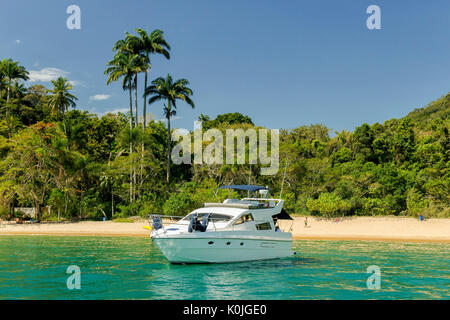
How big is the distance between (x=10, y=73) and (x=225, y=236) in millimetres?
56546

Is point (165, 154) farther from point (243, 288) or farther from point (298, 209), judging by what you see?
point (243, 288)

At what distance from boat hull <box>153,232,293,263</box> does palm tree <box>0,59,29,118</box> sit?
5339cm

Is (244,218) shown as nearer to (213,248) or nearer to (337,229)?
(213,248)

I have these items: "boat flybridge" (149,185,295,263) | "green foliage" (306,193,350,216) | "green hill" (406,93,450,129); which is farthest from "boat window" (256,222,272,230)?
"green hill" (406,93,450,129)

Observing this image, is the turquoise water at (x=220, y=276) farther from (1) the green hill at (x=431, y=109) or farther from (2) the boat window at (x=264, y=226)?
(1) the green hill at (x=431, y=109)

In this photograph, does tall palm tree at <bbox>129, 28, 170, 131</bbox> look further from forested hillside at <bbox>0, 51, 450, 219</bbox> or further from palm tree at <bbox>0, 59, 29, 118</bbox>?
palm tree at <bbox>0, 59, 29, 118</bbox>

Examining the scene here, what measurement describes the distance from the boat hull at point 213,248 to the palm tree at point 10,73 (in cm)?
5339

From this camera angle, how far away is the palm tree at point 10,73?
2302 inches

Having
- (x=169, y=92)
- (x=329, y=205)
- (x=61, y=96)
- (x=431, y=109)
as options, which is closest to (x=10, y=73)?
(x=61, y=96)

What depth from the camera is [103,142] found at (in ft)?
181

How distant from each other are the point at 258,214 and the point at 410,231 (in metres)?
22.0

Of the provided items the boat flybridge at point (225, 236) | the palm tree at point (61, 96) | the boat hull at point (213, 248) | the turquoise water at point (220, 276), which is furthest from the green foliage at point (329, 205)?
the palm tree at point (61, 96)
